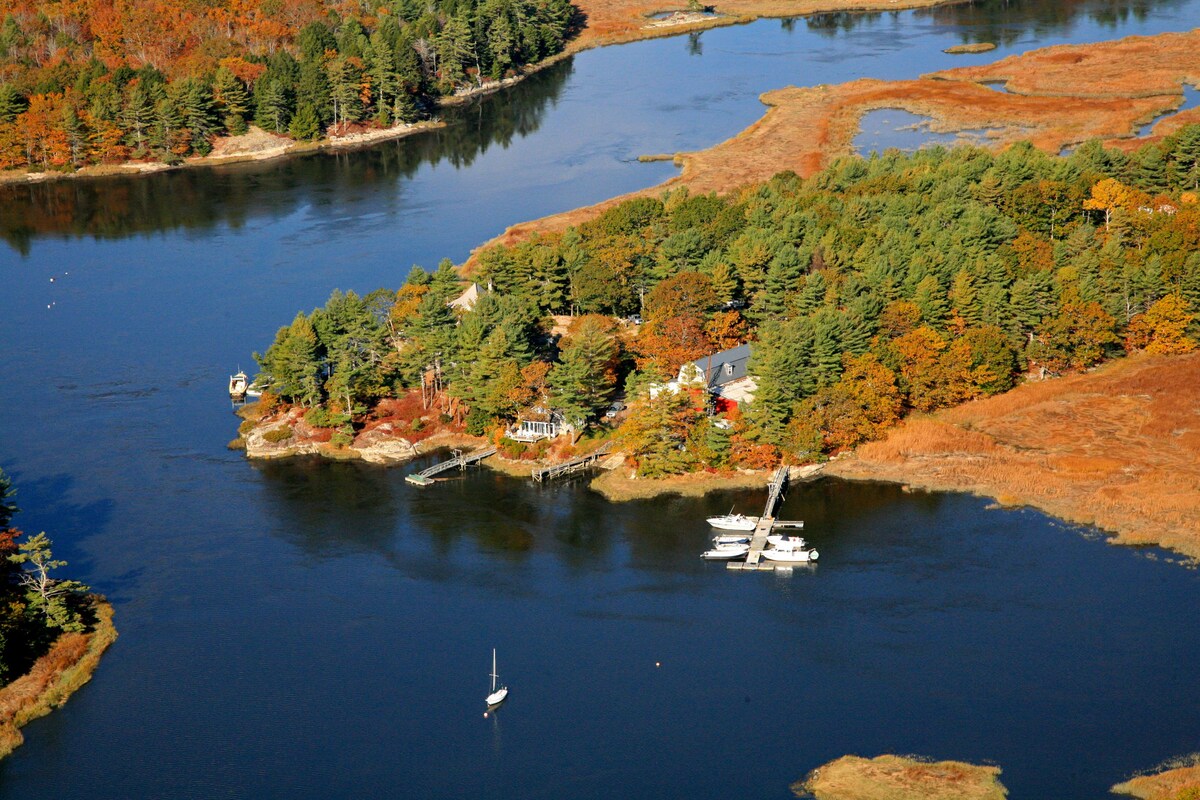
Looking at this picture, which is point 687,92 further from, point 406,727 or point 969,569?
point 406,727

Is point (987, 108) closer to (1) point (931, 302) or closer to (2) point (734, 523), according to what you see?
(1) point (931, 302)

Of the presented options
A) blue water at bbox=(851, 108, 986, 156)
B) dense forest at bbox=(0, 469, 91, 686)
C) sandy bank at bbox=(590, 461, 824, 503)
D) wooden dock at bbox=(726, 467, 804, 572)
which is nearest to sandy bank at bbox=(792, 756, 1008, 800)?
wooden dock at bbox=(726, 467, 804, 572)

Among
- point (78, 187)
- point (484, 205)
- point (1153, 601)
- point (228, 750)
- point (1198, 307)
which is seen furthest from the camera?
point (78, 187)

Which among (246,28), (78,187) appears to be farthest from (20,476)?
(246,28)

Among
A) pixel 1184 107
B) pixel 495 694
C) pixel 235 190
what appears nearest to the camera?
pixel 495 694

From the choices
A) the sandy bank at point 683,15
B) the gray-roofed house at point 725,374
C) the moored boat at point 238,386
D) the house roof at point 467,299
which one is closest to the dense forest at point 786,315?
the house roof at point 467,299

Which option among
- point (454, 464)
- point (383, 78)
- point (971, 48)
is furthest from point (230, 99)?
point (971, 48)

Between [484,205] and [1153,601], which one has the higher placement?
[484,205]
